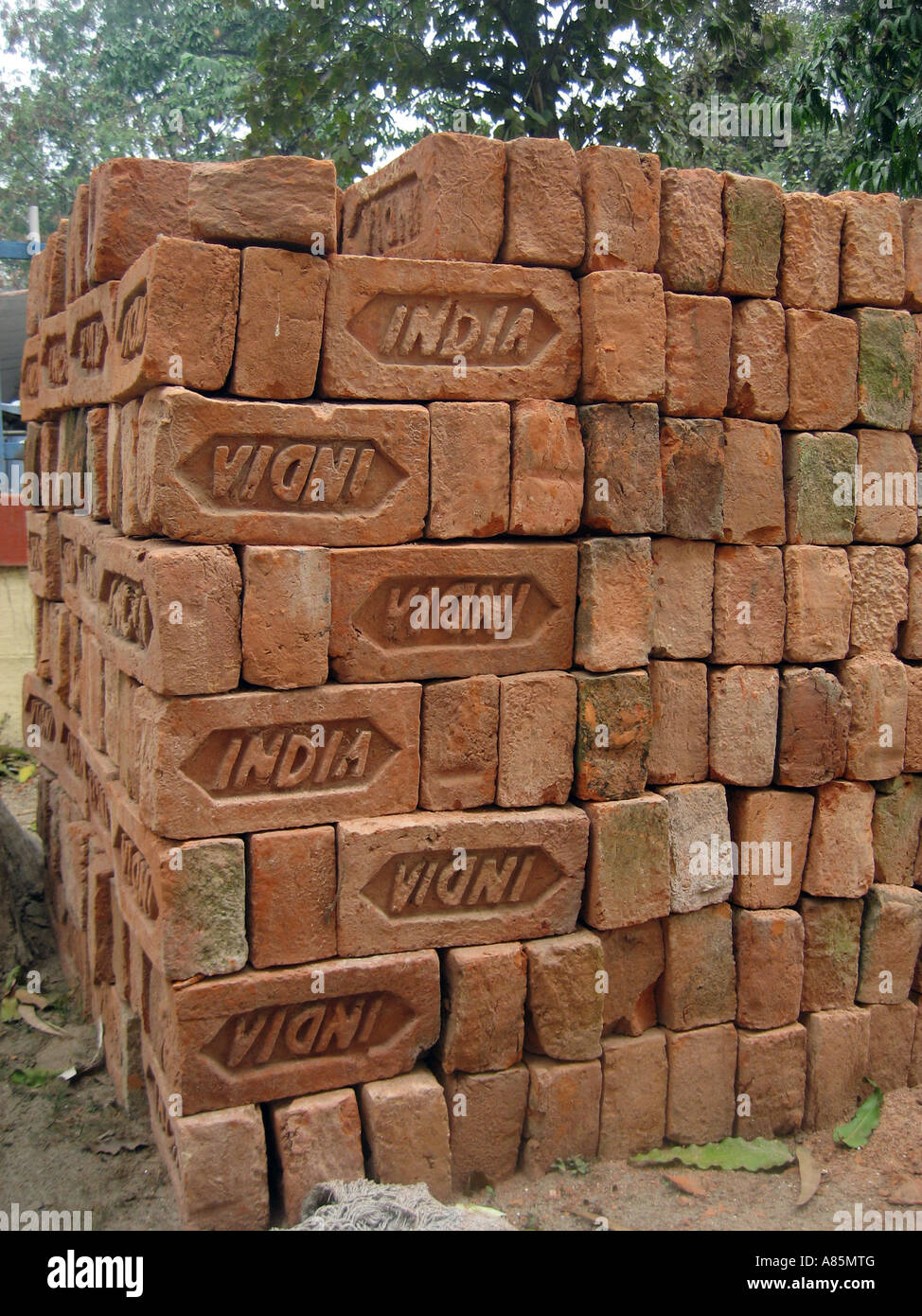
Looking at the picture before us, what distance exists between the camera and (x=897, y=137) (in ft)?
23.4

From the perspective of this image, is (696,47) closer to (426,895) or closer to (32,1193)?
(426,895)

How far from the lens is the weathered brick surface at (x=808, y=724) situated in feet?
15.5

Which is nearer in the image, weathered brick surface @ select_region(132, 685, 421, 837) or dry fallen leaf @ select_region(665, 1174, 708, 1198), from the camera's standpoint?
weathered brick surface @ select_region(132, 685, 421, 837)

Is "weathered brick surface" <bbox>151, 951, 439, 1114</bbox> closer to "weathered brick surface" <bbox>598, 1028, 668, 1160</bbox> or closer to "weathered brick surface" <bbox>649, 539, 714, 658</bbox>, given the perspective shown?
"weathered brick surface" <bbox>598, 1028, 668, 1160</bbox>

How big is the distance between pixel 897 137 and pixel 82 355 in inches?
207

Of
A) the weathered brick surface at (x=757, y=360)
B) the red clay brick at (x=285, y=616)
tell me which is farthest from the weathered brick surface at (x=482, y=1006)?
the weathered brick surface at (x=757, y=360)

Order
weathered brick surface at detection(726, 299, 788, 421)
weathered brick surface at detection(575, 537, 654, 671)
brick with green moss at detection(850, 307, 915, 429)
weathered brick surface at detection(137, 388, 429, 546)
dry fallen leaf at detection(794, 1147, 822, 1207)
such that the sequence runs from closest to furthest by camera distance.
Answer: weathered brick surface at detection(137, 388, 429, 546) < weathered brick surface at detection(575, 537, 654, 671) < dry fallen leaf at detection(794, 1147, 822, 1207) < weathered brick surface at detection(726, 299, 788, 421) < brick with green moss at detection(850, 307, 915, 429)

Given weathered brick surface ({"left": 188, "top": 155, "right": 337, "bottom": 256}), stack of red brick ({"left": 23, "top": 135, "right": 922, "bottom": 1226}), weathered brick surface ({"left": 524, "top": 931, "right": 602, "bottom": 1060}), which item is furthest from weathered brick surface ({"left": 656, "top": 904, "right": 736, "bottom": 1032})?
weathered brick surface ({"left": 188, "top": 155, "right": 337, "bottom": 256})

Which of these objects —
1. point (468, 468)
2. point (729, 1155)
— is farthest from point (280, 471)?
point (729, 1155)

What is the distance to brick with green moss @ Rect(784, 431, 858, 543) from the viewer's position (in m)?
4.68

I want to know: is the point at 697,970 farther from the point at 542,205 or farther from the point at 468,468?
the point at 542,205

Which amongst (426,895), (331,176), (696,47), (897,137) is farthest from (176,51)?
(426,895)

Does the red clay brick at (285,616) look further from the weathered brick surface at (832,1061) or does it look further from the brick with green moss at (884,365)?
the weathered brick surface at (832,1061)

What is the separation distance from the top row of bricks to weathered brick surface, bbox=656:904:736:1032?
258 cm
